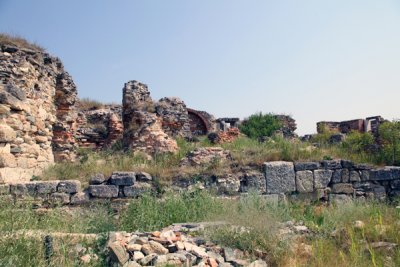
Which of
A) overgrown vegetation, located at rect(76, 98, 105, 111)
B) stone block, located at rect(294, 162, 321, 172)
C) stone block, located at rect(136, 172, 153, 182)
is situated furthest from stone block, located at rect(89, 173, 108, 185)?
overgrown vegetation, located at rect(76, 98, 105, 111)

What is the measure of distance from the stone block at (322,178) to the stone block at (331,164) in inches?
3.4

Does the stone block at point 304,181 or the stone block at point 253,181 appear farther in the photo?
the stone block at point 304,181

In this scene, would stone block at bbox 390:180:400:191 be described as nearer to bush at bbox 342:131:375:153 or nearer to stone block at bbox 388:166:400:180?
stone block at bbox 388:166:400:180

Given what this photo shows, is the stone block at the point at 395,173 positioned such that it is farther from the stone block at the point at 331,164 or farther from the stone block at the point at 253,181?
the stone block at the point at 253,181

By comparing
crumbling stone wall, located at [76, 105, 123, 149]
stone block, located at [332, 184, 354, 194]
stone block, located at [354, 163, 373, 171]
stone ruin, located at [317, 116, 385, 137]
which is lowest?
stone block, located at [332, 184, 354, 194]

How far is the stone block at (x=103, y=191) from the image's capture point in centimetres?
725

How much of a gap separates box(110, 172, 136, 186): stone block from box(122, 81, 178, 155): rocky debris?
2084 millimetres

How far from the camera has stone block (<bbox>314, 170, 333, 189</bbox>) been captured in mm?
8008

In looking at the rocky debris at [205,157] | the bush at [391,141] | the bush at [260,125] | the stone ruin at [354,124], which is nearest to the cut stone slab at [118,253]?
the rocky debris at [205,157]

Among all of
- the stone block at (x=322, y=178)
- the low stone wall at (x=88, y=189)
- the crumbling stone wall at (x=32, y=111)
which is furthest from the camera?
the stone block at (x=322, y=178)

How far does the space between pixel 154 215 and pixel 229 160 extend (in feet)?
9.95

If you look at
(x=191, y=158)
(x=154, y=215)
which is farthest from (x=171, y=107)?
(x=154, y=215)

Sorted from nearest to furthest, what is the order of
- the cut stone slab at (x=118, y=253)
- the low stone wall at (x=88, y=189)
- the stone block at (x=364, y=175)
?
1. the cut stone slab at (x=118, y=253)
2. the low stone wall at (x=88, y=189)
3. the stone block at (x=364, y=175)

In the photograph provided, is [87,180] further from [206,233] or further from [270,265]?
[270,265]
